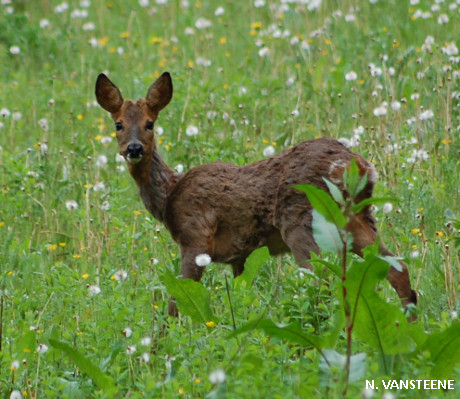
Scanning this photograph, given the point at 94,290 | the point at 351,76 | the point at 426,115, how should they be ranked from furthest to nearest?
1. the point at 351,76
2. the point at 426,115
3. the point at 94,290

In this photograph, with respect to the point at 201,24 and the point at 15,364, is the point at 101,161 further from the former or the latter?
the point at 15,364

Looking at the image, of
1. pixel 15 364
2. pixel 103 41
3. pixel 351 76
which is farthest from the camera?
pixel 103 41

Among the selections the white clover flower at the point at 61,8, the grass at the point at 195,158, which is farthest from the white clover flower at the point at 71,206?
the white clover flower at the point at 61,8

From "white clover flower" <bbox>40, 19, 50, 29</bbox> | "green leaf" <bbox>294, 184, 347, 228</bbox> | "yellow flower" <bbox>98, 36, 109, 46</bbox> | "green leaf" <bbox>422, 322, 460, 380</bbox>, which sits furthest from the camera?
"white clover flower" <bbox>40, 19, 50, 29</bbox>

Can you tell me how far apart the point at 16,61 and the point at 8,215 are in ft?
14.4

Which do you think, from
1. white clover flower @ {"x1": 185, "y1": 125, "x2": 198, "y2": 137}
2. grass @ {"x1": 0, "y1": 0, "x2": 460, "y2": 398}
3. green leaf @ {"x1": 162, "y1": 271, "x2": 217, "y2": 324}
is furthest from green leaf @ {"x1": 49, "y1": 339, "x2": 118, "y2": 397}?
white clover flower @ {"x1": 185, "y1": 125, "x2": 198, "y2": 137}

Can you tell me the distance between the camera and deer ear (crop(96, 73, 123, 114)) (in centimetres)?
721

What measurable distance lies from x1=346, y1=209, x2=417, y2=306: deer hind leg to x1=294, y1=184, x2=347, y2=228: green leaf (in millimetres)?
1767

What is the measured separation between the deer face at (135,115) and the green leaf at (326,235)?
280 centimetres

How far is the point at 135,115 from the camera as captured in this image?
7031 millimetres

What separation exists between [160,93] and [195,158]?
1163 millimetres

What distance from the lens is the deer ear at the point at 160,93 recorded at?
7219 mm

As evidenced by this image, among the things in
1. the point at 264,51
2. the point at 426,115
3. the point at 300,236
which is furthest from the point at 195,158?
the point at 264,51

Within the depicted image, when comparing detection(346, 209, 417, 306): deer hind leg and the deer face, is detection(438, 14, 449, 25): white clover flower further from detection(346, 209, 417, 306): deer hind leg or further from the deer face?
detection(346, 209, 417, 306): deer hind leg
